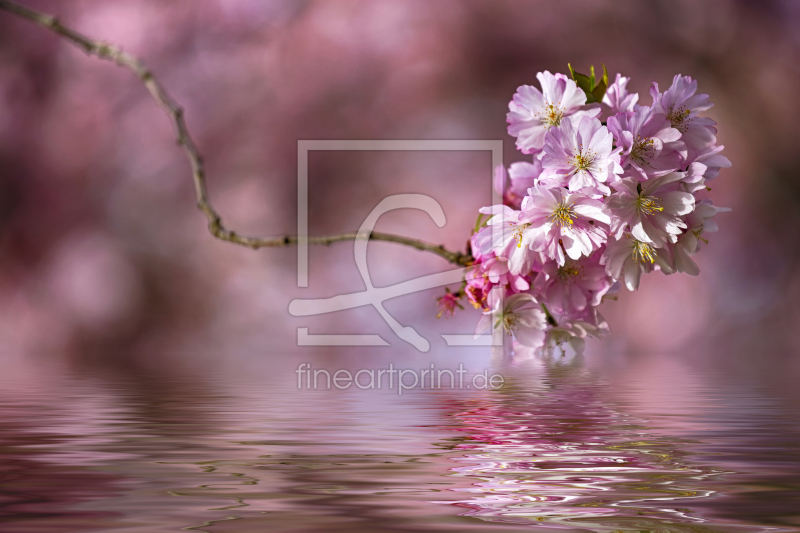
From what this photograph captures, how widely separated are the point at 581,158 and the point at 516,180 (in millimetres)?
155

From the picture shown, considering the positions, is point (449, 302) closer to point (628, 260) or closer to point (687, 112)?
point (628, 260)

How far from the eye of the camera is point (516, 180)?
3.35 ft

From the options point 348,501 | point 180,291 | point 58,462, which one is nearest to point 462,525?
point 348,501

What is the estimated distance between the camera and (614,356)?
2721 mm

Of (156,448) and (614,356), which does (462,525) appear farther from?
(614,356)

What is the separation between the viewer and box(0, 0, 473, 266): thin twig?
0.80 metres

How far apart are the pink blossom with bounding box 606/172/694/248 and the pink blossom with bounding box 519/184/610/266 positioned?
17 millimetres

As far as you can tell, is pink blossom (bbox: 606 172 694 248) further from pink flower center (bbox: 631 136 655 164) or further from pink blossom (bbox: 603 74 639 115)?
pink blossom (bbox: 603 74 639 115)

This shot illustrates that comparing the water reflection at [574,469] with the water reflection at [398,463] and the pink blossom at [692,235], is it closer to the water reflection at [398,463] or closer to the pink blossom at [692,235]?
the water reflection at [398,463]

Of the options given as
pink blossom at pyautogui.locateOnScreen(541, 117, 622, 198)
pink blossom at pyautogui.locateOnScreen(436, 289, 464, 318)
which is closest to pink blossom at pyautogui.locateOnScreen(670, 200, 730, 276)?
pink blossom at pyautogui.locateOnScreen(541, 117, 622, 198)

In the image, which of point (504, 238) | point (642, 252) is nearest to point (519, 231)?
point (504, 238)

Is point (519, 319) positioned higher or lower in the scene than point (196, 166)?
lower

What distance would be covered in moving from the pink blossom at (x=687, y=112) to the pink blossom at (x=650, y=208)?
0.06 m

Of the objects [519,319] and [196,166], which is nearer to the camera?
[196,166]
